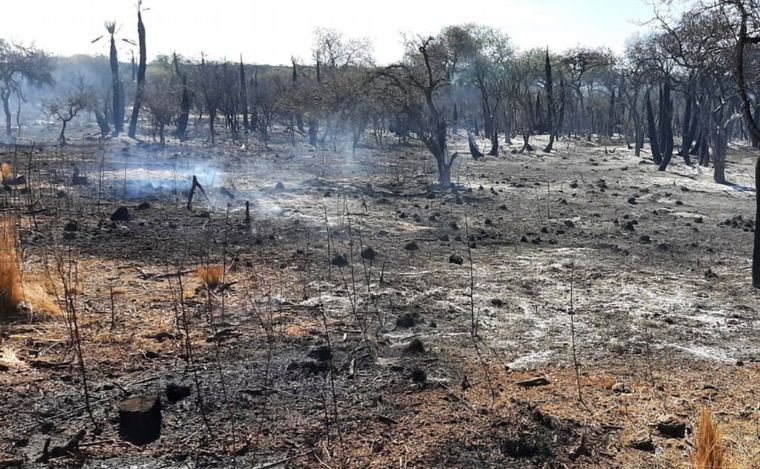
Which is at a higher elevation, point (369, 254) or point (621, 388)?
point (369, 254)

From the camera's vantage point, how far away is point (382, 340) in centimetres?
599

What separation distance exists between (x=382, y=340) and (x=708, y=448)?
3033 millimetres

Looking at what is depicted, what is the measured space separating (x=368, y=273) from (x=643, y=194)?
12979mm

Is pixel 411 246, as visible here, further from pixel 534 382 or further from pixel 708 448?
pixel 708 448

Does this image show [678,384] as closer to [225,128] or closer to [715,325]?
[715,325]

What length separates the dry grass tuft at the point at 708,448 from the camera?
138 inches

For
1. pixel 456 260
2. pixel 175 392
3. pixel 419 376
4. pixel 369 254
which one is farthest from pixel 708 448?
pixel 369 254

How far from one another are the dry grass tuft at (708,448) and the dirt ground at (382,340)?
1.46 feet

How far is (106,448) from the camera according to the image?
3914mm

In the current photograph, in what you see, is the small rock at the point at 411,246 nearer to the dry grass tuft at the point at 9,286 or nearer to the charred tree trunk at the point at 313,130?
the dry grass tuft at the point at 9,286

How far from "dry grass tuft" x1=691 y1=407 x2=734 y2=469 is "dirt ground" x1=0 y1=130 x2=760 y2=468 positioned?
44 centimetres

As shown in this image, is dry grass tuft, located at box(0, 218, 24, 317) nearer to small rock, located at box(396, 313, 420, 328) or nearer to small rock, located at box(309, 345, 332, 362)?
small rock, located at box(309, 345, 332, 362)

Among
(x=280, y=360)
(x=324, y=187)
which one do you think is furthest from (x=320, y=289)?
(x=324, y=187)

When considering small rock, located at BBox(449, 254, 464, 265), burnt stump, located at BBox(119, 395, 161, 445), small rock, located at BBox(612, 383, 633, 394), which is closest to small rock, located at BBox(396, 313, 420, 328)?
small rock, located at BBox(612, 383, 633, 394)
